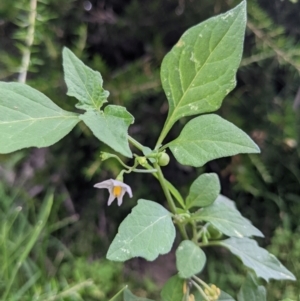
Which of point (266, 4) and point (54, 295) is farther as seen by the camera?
point (266, 4)

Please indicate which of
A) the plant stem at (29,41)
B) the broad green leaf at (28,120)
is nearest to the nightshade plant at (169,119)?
the broad green leaf at (28,120)

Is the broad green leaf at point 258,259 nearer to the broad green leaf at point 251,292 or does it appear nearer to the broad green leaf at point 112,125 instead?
the broad green leaf at point 251,292

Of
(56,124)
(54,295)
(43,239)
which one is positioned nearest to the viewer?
(56,124)

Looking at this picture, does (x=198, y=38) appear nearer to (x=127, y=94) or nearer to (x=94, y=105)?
(x=94, y=105)

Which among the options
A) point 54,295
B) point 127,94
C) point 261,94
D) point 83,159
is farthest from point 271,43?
point 54,295

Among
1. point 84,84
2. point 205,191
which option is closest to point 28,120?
point 84,84

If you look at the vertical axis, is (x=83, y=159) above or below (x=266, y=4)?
below

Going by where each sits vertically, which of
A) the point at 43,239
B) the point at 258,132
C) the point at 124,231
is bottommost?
the point at 43,239

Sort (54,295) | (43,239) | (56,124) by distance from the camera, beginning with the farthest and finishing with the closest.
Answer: (43,239)
(54,295)
(56,124)

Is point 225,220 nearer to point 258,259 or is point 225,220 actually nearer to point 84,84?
point 258,259
